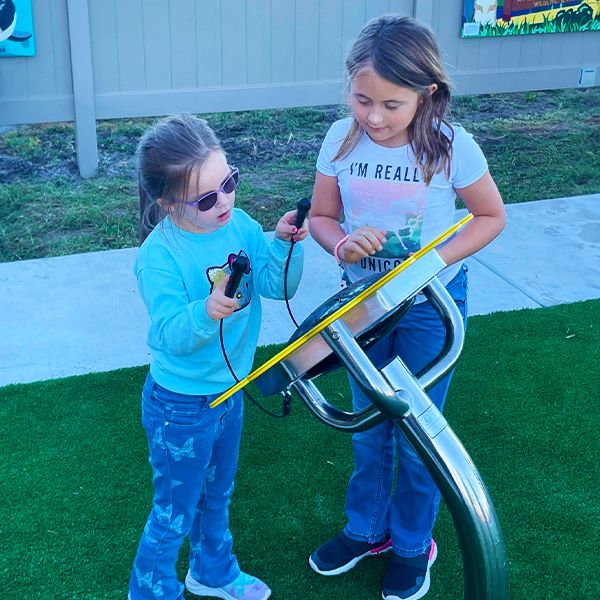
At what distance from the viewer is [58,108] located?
658 centimetres

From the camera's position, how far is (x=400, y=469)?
2697 mm

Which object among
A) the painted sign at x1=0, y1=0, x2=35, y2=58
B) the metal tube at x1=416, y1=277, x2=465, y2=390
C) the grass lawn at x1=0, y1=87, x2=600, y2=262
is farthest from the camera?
the painted sign at x1=0, y1=0, x2=35, y2=58

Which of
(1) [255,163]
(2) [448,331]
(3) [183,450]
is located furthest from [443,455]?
(1) [255,163]

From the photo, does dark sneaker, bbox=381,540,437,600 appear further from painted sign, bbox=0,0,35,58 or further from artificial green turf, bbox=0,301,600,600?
painted sign, bbox=0,0,35,58

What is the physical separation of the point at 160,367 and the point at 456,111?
667 cm

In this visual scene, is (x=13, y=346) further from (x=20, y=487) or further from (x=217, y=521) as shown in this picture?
(x=217, y=521)

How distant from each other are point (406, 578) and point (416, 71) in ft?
4.80

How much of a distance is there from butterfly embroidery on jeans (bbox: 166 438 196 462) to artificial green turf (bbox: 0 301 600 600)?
719mm

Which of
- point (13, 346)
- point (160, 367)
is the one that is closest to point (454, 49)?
point (13, 346)

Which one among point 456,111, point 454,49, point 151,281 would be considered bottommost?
point 456,111

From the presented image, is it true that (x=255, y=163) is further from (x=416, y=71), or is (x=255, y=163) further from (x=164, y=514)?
(x=164, y=514)

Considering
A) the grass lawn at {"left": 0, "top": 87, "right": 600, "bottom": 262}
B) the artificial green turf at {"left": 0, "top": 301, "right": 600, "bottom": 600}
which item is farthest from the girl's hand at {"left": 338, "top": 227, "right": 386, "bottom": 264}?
the grass lawn at {"left": 0, "top": 87, "right": 600, "bottom": 262}

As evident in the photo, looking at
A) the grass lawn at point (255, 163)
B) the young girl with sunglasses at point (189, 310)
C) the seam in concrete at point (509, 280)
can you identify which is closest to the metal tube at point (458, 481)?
the young girl with sunglasses at point (189, 310)

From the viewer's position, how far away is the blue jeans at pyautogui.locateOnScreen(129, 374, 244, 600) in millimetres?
2285
